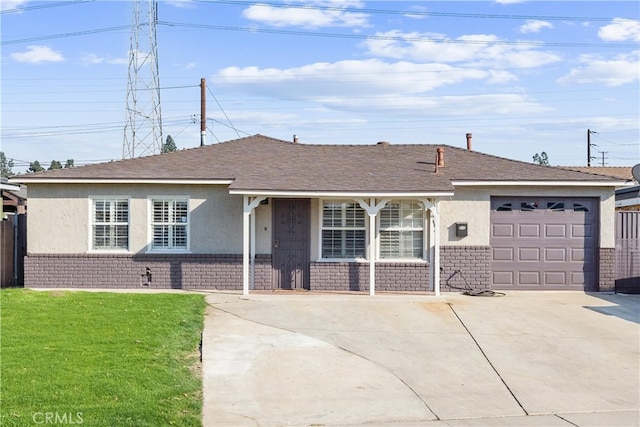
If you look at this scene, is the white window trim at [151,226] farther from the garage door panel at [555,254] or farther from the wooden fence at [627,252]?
the wooden fence at [627,252]

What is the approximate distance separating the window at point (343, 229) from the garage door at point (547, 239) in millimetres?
3294

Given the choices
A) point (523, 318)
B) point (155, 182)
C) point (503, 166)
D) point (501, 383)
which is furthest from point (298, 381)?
point (503, 166)

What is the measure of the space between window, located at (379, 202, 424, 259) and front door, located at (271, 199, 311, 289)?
1914mm

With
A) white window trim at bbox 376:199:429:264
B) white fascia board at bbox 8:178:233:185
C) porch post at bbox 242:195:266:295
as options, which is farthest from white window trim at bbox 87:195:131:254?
white window trim at bbox 376:199:429:264

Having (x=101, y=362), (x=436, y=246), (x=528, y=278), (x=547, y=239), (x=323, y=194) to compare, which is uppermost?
(x=323, y=194)

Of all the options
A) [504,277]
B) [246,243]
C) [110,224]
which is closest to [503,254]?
[504,277]

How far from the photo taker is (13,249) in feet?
51.4

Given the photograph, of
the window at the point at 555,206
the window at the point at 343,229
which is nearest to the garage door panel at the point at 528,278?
the window at the point at 555,206

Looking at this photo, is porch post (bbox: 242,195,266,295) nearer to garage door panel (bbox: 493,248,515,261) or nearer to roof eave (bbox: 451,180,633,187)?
roof eave (bbox: 451,180,633,187)

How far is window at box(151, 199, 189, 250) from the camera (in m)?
15.2

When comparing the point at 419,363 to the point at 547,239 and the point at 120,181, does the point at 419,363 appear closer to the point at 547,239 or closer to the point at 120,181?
the point at 547,239

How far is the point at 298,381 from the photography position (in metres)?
7.86

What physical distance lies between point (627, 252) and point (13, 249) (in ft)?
50.3

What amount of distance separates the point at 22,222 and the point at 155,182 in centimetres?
391
